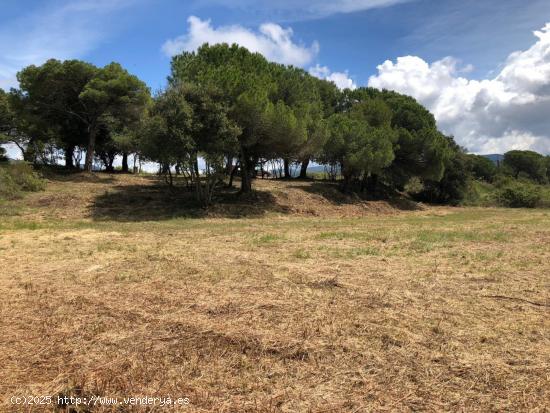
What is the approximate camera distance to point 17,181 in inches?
919

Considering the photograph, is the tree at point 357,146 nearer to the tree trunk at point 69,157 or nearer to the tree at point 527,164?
the tree trunk at point 69,157

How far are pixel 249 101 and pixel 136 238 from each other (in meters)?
10.6

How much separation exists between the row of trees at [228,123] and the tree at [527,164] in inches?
1672

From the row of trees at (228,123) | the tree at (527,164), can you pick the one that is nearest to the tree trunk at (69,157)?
the row of trees at (228,123)

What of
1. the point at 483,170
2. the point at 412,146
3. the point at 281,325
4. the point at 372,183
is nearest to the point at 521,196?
the point at 412,146

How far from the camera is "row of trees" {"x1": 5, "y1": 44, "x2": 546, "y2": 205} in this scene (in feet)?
67.1

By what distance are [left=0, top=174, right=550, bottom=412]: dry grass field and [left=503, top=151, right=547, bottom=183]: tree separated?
72.2m

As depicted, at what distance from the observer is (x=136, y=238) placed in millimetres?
12633

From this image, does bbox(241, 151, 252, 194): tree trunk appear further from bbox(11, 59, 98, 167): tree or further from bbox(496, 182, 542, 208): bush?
bbox(496, 182, 542, 208): bush

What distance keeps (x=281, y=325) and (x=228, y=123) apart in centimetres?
1645

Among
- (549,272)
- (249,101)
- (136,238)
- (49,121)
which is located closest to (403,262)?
(549,272)

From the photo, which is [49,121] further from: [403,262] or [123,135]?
[403,262]

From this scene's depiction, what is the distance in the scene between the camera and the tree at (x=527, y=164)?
73.2m

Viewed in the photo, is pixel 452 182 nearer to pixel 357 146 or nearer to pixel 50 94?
pixel 357 146
